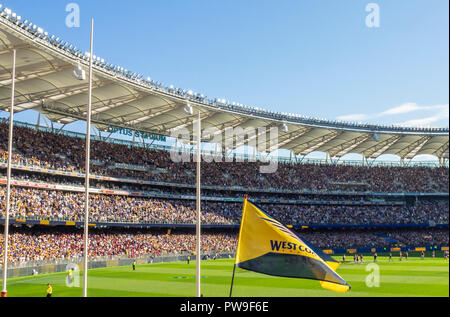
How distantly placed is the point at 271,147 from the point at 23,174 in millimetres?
40678

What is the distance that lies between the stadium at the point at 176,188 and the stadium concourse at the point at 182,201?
8.7 inches

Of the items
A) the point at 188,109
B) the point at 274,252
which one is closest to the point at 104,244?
the point at 188,109

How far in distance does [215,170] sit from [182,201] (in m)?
9.52

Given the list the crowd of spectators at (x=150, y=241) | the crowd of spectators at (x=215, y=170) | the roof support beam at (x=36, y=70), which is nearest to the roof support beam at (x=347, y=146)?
the crowd of spectators at (x=215, y=170)

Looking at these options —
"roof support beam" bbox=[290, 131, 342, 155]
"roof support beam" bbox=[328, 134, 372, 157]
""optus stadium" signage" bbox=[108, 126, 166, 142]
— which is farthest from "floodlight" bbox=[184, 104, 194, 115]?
"roof support beam" bbox=[328, 134, 372, 157]

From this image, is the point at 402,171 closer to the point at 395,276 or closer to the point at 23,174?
the point at 395,276

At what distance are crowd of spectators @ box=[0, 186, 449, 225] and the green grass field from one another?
34.1 feet

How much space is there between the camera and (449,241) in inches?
2995

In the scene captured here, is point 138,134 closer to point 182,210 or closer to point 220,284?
point 182,210

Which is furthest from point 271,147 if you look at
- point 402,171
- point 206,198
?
point 402,171

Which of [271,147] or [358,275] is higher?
[271,147]

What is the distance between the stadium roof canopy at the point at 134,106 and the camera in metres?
40.3

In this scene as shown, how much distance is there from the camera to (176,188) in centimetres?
7050

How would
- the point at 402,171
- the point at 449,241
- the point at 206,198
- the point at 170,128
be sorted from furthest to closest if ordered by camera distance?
the point at 402,171 → the point at 449,241 → the point at 206,198 → the point at 170,128
